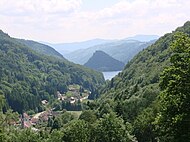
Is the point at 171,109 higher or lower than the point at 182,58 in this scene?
lower

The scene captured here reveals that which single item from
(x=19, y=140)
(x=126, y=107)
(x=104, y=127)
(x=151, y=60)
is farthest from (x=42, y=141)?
(x=151, y=60)

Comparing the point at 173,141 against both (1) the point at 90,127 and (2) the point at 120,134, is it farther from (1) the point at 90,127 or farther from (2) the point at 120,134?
(1) the point at 90,127

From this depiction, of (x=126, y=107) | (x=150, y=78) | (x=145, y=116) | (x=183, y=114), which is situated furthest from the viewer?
(x=150, y=78)

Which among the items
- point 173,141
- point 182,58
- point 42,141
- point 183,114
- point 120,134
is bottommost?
point 42,141

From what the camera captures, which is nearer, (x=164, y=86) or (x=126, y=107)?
(x=164, y=86)

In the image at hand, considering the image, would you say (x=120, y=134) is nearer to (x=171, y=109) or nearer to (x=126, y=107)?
(x=126, y=107)

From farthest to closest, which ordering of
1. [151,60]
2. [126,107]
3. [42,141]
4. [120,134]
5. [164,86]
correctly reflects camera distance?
[151,60] < [126,107] < [42,141] < [120,134] < [164,86]

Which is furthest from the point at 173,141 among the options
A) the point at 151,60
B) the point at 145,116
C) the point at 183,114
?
the point at 151,60

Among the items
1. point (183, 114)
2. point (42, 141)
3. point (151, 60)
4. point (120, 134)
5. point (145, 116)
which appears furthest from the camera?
point (151, 60)

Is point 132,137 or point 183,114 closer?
point 183,114
